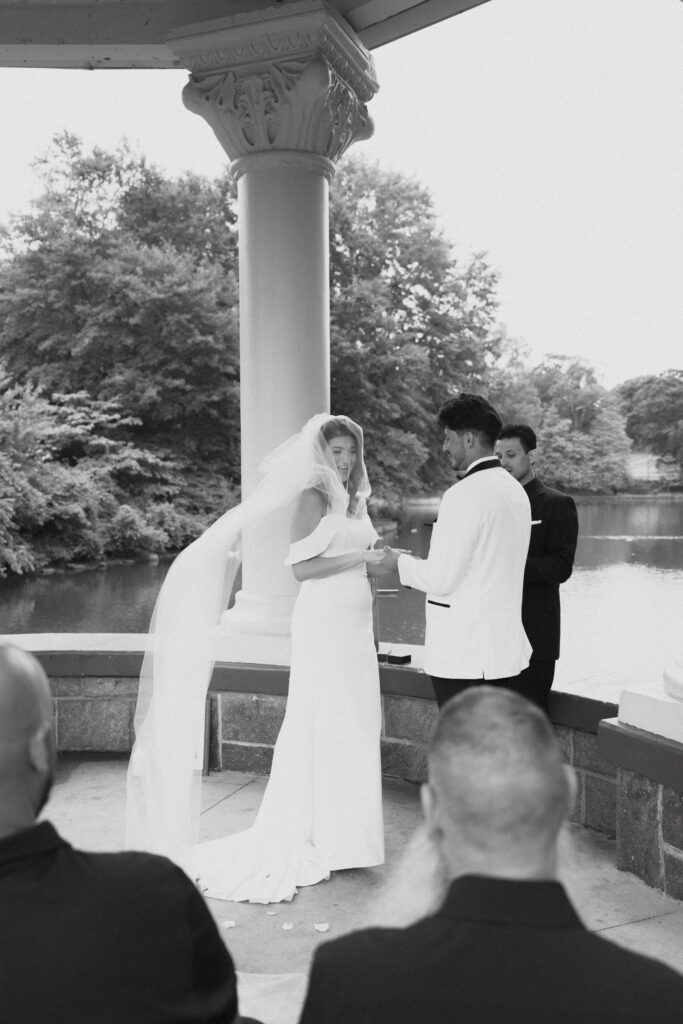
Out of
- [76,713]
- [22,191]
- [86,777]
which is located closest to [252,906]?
[86,777]

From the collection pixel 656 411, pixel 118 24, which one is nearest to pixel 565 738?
pixel 118 24

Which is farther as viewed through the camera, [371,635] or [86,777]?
[86,777]

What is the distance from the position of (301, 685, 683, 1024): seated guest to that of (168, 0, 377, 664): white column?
14.4ft

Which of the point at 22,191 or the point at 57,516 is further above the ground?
the point at 22,191

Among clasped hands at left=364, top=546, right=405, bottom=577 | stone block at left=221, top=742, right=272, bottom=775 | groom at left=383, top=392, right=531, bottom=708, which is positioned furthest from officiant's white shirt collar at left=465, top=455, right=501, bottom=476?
stone block at left=221, top=742, right=272, bottom=775

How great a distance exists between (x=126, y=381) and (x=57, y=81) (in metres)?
12.5

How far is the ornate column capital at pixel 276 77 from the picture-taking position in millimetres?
5340

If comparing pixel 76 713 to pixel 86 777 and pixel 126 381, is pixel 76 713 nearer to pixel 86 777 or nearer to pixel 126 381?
pixel 86 777

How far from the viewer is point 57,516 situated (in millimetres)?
21219

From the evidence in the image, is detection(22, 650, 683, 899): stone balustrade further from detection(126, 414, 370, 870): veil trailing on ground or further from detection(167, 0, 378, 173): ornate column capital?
detection(167, 0, 378, 173): ornate column capital

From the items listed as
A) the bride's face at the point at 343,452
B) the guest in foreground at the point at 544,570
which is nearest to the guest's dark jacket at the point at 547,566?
the guest in foreground at the point at 544,570

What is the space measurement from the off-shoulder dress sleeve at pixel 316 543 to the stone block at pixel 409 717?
4.23 ft

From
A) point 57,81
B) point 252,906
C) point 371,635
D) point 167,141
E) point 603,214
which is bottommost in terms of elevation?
point 252,906

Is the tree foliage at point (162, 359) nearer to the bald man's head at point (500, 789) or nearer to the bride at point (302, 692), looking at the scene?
the bride at point (302, 692)
